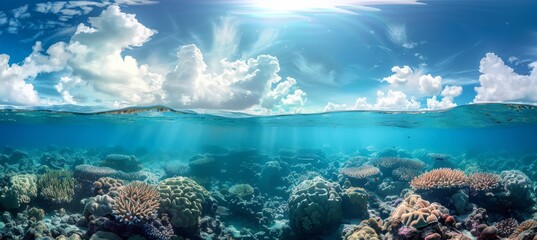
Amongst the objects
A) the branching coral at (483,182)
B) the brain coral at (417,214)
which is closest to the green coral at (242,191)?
the brain coral at (417,214)

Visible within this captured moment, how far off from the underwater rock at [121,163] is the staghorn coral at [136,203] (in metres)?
10.4

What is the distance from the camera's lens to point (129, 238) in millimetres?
7711

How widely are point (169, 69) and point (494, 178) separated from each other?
548 inches

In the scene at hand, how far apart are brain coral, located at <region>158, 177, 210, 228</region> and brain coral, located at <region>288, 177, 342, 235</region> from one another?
3814mm

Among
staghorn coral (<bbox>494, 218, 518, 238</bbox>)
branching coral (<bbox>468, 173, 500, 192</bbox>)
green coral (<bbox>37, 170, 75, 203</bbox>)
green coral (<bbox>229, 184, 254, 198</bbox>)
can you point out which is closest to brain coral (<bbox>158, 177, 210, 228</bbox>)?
green coral (<bbox>37, 170, 75, 203</bbox>)

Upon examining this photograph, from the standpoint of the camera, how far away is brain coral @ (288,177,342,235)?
10.7 m

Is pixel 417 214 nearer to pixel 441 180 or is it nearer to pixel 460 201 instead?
pixel 460 201

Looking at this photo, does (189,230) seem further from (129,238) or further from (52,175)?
(52,175)

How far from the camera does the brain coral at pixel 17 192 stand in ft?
33.0

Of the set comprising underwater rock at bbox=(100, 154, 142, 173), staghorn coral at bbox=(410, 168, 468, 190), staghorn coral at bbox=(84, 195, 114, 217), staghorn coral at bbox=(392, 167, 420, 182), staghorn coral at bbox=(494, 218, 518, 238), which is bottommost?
underwater rock at bbox=(100, 154, 142, 173)

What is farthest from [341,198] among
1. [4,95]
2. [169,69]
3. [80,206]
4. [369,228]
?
[4,95]

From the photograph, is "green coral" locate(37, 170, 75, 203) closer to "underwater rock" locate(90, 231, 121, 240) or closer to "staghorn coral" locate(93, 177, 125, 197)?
"staghorn coral" locate(93, 177, 125, 197)

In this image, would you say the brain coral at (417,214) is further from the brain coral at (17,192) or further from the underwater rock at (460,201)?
the brain coral at (17,192)

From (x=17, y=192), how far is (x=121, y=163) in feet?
27.8
